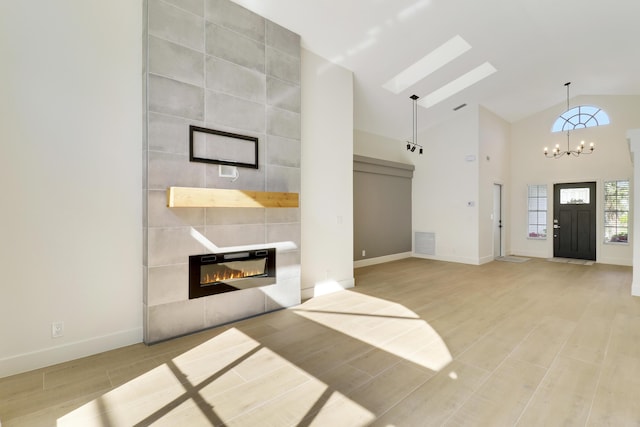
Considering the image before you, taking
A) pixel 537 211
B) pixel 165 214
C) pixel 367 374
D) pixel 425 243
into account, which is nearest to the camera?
pixel 367 374

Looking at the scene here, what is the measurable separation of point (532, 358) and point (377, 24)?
4.37m

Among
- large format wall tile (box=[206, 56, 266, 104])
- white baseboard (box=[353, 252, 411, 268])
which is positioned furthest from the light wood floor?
white baseboard (box=[353, 252, 411, 268])

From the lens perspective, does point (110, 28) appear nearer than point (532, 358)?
No

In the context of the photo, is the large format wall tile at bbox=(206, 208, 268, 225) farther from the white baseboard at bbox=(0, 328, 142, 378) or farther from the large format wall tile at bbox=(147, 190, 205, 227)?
the white baseboard at bbox=(0, 328, 142, 378)

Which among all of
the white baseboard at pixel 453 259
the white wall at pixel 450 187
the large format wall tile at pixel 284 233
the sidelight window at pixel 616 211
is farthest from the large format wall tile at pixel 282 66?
the sidelight window at pixel 616 211

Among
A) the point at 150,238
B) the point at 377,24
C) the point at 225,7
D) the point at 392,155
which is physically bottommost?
the point at 150,238

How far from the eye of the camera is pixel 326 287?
194 inches

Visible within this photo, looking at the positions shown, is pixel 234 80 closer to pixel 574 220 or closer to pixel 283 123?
pixel 283 123

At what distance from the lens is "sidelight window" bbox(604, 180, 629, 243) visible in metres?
7.43

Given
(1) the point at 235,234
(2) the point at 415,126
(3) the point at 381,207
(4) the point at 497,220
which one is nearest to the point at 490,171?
(4) the point at 497,220

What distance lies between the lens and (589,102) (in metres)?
7.84

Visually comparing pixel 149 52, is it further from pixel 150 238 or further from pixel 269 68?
pixel 150 238

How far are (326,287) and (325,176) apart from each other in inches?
69.5

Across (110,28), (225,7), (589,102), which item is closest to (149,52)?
(110,28)
